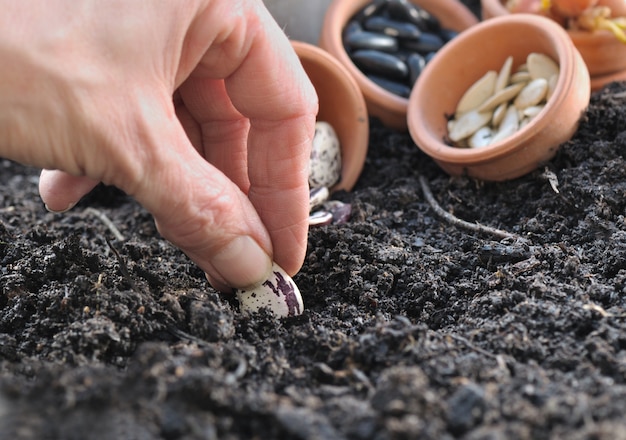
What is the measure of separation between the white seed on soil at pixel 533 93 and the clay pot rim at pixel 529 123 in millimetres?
66

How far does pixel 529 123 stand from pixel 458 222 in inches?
11.6

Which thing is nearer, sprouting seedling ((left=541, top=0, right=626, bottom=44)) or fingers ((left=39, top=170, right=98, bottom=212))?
fingers ((left=39, top=170, right=98, bottom=212))

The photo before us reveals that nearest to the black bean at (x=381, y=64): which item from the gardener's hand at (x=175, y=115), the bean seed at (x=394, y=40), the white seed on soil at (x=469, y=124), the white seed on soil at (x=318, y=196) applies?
the bean seed at (x=394, y=40)

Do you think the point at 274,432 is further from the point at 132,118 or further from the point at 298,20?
the point at 298,20

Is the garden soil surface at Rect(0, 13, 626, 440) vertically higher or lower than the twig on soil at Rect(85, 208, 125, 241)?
higher

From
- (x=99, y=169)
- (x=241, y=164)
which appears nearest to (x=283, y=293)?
(x=241, y=164)

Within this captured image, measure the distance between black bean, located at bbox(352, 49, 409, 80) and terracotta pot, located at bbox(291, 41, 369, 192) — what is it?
0.18 m

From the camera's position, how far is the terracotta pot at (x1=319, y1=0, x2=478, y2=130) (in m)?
1.92

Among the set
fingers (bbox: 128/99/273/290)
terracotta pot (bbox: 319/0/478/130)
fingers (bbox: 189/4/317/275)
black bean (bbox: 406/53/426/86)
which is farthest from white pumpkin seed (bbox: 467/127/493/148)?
fingers (bbox: 128/99/273/290)

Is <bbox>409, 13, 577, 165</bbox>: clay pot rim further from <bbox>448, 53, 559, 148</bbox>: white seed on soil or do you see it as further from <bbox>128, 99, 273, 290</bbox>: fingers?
<bbox>128, 99, 273, 290</bbox>: fingers

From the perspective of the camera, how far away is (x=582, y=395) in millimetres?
788

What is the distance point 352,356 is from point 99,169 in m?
0.43

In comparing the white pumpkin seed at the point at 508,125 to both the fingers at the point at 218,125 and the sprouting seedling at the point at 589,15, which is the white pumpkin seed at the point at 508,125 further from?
the fingers at the point at 218,125

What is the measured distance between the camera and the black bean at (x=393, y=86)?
200 centimetres
